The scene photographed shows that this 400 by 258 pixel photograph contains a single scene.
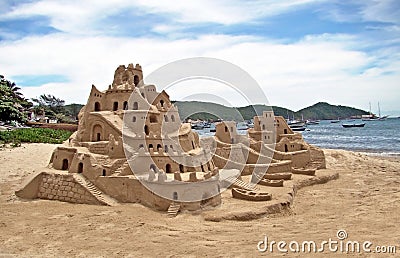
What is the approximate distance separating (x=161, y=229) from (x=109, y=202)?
5.28 m

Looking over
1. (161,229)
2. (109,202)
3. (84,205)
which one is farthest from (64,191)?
(161,229)

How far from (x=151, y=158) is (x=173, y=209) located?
4.43 m

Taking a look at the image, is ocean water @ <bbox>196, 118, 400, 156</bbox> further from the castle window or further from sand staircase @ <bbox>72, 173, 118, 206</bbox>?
sand staircase @ <bbox>72, 173, 118, 206</bbox>

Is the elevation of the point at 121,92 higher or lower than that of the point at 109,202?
higher

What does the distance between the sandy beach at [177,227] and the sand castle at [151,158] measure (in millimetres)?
1178

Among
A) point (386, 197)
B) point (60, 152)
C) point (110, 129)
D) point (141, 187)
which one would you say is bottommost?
point (386, 197)

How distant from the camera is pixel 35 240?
1581cm

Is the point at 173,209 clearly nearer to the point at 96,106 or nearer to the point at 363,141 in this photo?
the point at 96,106

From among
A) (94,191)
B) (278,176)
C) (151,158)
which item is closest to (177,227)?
(151,158)

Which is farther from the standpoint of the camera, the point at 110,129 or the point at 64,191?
the point at 110,129

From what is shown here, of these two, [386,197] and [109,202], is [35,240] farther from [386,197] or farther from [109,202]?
[386,197]

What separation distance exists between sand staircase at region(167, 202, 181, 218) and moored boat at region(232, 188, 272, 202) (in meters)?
4.49

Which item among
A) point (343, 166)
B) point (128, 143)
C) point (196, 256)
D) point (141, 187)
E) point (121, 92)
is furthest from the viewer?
point (343, 166)

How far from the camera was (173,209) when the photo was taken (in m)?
19.1
